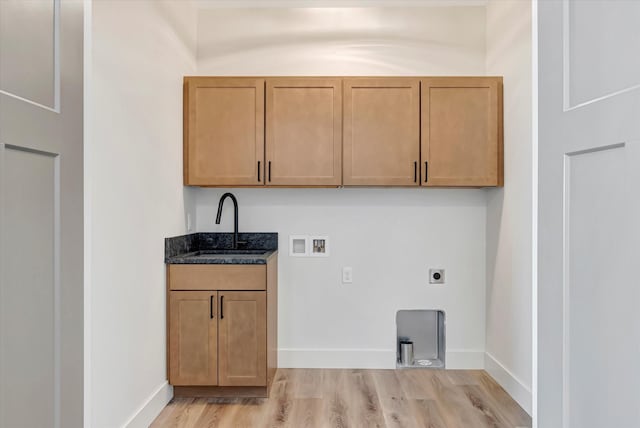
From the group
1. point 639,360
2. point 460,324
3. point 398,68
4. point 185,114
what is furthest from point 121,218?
point 460,324

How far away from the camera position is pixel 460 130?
132 inches

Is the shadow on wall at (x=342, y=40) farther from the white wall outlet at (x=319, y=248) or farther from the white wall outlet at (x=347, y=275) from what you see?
the white wall outlet at (x=347, y=275)

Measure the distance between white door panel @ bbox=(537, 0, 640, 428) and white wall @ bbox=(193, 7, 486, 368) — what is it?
8.63 feet

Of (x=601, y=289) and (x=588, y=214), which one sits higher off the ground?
(x=588, y=214)

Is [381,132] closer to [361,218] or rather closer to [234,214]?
[361,218]

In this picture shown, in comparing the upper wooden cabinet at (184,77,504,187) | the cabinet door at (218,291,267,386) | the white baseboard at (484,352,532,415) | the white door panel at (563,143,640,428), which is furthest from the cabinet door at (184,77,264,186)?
the white door panel at (563,143,640,428)

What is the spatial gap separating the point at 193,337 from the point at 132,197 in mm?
1073

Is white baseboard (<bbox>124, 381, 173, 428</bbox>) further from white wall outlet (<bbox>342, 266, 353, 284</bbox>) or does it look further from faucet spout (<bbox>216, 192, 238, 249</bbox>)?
white wall outlet (<bbox>342, 266, 353, 284</bbox>)

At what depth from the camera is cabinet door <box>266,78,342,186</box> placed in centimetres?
336

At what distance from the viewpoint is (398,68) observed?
3668 mm
